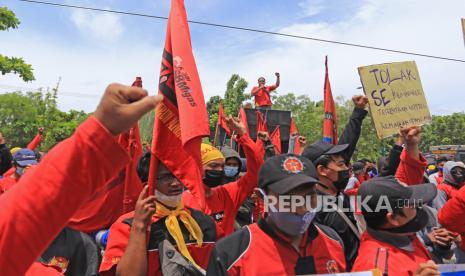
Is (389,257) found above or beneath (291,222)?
beneath

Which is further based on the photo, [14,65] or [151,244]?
[14,65]

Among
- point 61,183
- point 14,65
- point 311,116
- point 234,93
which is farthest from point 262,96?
point 311,116

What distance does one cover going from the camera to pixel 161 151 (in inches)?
93.2

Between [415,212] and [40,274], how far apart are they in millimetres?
1897

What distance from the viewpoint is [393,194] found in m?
2.28

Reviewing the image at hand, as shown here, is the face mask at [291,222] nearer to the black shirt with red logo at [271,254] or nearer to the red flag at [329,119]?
the black shirt with red logo at [271,254]

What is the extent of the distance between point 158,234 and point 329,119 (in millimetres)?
3232

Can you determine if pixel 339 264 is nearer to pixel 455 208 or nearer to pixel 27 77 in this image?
pixel 455 208

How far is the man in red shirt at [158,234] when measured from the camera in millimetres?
2111

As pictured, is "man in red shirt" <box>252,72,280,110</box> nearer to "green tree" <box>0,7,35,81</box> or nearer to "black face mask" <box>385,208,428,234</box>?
"green tree" <box>0,7,35,81</box>

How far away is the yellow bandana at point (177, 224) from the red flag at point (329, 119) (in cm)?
259

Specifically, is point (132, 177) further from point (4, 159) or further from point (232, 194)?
point (4, 159)

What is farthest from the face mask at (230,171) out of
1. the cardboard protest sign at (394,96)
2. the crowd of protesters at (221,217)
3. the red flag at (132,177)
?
the cardboard protest sign at (394,96)

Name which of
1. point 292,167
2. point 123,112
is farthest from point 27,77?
point 123,112
